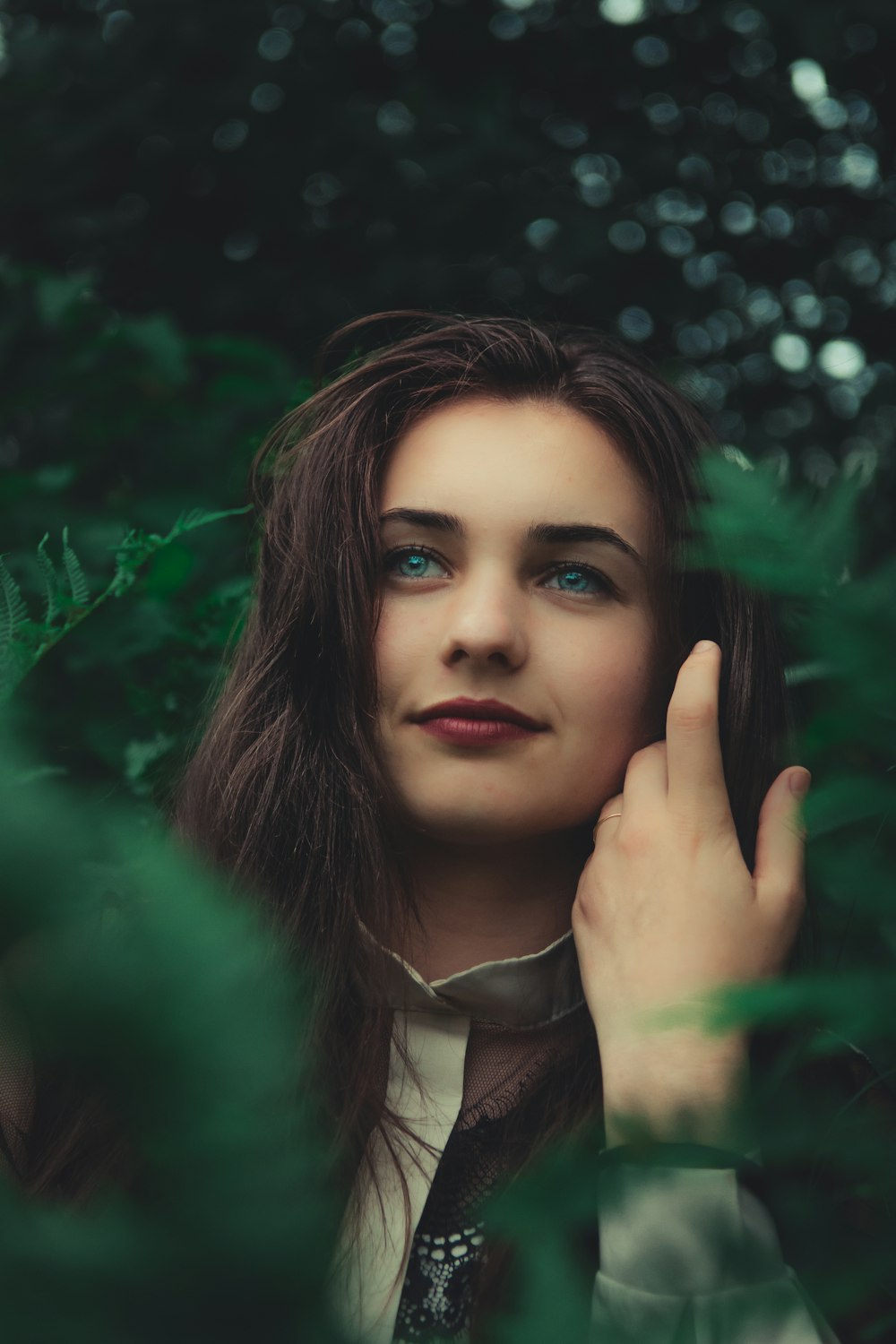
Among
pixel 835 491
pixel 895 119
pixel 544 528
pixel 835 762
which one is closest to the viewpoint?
pixel 835 491

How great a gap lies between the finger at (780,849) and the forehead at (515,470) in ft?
1.30

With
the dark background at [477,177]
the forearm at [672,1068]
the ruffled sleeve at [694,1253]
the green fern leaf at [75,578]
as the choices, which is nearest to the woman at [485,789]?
the forearm at [672,1068]

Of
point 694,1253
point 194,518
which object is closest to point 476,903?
point 194,518

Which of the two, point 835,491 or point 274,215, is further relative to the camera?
point 274,215

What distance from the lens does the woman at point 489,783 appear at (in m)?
1.46

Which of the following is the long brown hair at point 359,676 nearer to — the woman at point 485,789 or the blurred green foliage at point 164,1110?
the woman at point 485,789

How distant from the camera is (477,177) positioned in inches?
118

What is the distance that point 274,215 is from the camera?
3.02m

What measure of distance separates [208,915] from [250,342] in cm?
239

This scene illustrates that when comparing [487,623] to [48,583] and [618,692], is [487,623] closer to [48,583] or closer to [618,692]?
[618,692]

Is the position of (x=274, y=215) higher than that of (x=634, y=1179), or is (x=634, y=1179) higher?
(x=634, y=1179)

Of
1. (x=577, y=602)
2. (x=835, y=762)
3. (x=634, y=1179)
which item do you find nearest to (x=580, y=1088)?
(x=835, y=762)

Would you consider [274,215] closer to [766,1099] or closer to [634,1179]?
[766,1099]

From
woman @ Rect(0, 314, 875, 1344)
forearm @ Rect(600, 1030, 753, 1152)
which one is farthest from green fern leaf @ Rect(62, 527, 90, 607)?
forearm @ Rect(600, 1030, 753, 1152)
